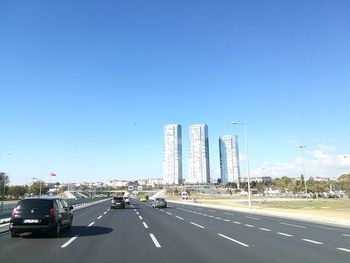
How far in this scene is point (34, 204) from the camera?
1596 centimetres

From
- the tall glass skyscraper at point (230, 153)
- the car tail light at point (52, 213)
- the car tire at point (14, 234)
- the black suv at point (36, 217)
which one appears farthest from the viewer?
the tall glass skyscraper at point (230, 153)

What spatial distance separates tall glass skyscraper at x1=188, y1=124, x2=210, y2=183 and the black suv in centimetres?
17018

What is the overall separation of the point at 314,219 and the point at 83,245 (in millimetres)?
21958

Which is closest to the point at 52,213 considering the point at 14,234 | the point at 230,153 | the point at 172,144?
the point at 14,234

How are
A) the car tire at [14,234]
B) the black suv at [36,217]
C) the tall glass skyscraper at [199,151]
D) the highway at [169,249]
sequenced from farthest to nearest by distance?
the tall glass skyscraper at [199,151] < the car tire at [14,234] < the black suv at [36,217] < the highway at [169,249]

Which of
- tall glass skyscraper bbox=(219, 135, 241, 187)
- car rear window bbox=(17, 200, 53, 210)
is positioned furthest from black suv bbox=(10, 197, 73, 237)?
tall glass skyscraper bbox=(219, 135, 241, 187)

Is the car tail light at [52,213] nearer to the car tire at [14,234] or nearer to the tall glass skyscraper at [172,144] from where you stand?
the car tire at [14,234]

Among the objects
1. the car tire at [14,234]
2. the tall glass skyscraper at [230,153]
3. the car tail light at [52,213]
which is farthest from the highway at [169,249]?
the tall glass skyscraper at [230,153]

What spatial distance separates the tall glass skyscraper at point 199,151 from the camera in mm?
187625

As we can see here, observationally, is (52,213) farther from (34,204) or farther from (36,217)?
(34,204)

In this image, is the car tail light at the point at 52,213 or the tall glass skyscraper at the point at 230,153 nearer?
the car tail light at the point at 52,213

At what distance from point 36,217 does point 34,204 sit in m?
0.67

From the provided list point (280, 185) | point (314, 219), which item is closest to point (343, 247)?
point (314, 219)

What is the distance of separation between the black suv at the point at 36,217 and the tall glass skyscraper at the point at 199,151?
6700 inches
